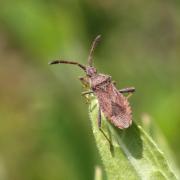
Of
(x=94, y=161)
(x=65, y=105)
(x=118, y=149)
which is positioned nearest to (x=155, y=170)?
(x=118, y=149)

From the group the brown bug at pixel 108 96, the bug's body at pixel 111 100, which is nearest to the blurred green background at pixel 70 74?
the brown bug at pixel 108 96

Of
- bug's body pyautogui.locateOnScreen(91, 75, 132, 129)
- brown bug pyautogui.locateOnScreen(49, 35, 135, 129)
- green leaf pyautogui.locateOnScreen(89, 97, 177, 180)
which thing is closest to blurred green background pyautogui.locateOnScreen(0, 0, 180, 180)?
brown bug pyautogui.locateOnScreen(49, 35, 135, 129)

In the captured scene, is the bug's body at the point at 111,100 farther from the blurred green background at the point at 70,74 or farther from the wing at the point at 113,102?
the blurred green background at the point at 70,74

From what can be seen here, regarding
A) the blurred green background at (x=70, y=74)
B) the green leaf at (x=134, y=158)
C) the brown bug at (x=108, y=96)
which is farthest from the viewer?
the blurred green background at (x=70, y=74)

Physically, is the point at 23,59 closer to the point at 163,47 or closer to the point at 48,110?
the point at 163,47

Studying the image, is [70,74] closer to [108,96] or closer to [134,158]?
[108,96]
